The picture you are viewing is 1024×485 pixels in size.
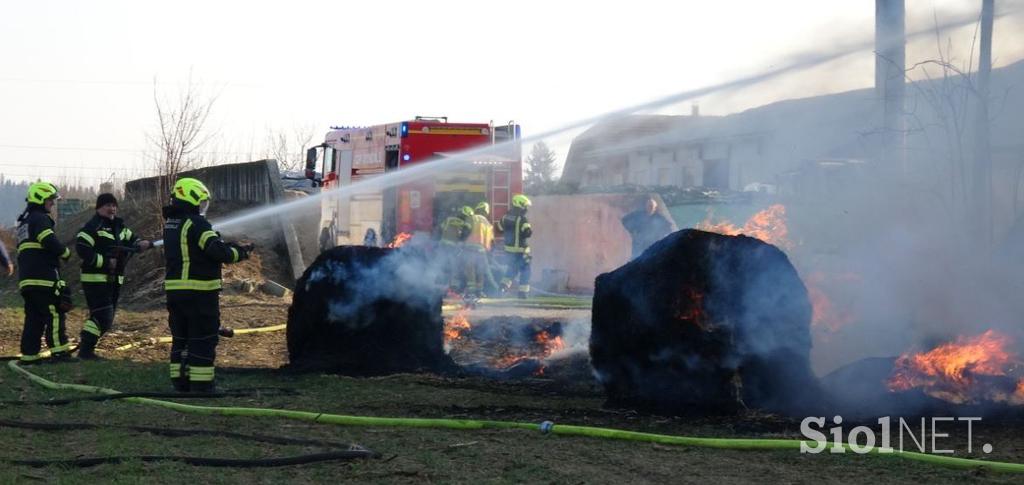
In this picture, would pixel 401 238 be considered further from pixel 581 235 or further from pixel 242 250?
pixel 242 250

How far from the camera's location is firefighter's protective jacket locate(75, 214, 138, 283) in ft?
35.9

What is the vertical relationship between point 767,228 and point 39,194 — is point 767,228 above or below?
below

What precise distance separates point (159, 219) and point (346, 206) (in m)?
3.63

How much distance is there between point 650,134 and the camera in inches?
1238

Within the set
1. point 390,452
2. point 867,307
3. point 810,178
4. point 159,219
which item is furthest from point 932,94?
point 159,219

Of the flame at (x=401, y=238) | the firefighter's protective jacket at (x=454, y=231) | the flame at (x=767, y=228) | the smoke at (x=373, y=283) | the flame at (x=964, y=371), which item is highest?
the flame at (x=767, y=228)

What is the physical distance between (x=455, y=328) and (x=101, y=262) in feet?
13.0

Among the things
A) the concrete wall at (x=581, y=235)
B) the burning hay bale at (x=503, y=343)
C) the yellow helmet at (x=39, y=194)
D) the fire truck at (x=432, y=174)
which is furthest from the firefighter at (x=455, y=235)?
the yellow helmet at (x=39, y=194)

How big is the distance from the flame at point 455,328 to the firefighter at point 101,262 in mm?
3508

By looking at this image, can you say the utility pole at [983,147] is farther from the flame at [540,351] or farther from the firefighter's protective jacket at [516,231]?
the firefighter's protective jacket at [516,231]

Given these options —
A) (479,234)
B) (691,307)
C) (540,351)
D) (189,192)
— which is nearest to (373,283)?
(189,192)

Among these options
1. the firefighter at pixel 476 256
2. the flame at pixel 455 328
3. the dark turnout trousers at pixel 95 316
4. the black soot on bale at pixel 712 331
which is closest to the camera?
the black soot on bale at pixel 712 331

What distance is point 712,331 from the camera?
23.8 ft

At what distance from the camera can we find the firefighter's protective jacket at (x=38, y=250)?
10.8 meters
